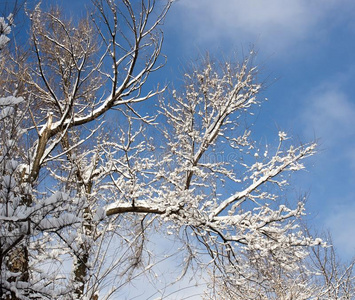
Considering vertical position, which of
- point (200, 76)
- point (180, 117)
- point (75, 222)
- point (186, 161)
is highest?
point (200, 76)

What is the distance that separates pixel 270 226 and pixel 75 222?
570cm

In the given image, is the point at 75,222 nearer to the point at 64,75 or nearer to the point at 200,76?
the point at 64,75

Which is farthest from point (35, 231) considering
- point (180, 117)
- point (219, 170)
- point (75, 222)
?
point (180, 117)

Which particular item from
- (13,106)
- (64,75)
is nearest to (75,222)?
(13,106)

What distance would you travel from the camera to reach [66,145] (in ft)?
27.0

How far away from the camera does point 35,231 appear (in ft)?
9.13

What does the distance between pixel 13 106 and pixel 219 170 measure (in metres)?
6.56

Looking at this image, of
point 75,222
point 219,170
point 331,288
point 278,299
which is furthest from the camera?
point 331,288

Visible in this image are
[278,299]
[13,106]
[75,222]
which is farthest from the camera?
[278,299]

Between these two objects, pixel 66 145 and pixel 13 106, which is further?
pixel 66 145

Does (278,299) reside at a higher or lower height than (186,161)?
lower

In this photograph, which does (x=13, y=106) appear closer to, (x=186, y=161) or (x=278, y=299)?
(x=186, y=161)

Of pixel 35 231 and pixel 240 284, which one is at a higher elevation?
pixel 240 284

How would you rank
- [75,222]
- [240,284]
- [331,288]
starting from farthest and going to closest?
[331,288] → [240,284] → [75,222]
